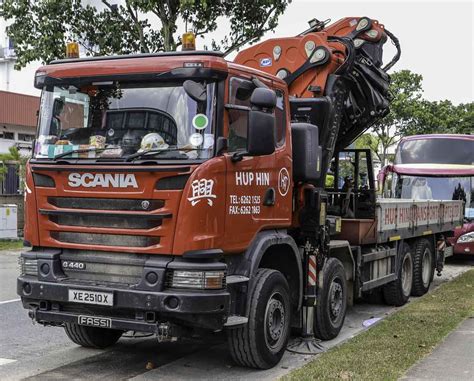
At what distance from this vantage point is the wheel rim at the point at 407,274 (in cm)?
1038

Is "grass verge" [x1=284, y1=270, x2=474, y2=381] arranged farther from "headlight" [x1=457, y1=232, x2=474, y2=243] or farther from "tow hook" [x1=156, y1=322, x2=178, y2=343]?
"headlight" [x1=457, y1=232, x2=474, y2=243]

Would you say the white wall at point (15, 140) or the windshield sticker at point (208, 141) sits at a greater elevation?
the white wall at point (15, 140)

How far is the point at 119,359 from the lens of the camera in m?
6.59

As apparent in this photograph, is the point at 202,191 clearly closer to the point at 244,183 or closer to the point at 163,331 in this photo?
the point at 244,183

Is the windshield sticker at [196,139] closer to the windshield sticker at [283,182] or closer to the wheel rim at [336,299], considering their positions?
the windshield sticker at [283,182]

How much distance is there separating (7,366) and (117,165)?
2.46 metres

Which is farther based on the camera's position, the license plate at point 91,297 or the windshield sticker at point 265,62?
the windshield sticker at point 265,62

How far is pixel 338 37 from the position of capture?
853 cm

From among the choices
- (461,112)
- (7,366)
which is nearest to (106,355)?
(7,366)

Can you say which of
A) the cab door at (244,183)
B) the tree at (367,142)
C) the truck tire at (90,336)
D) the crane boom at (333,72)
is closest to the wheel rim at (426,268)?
the tree at (367,142)

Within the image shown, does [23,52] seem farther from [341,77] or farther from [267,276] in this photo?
[267,276]

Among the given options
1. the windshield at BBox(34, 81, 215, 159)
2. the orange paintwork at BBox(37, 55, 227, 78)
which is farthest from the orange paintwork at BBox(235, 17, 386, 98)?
the windshield at BBox(34, 81, 215, 159)

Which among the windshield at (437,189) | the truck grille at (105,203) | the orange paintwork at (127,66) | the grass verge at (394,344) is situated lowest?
the grass verge at (394,344)

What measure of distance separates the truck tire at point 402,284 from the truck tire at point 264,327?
4041 millimetres
